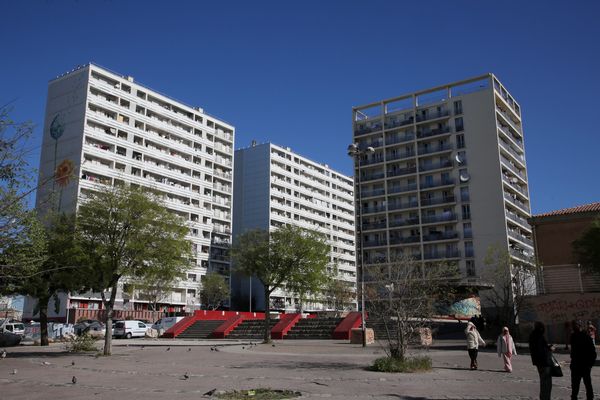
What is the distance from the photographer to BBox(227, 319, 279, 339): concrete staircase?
1613 inches

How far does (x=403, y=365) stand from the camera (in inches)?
598

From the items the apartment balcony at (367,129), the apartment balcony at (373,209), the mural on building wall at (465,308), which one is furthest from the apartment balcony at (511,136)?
the mural on building wall at (465,308)

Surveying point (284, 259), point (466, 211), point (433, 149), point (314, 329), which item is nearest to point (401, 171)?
point (433, 149)

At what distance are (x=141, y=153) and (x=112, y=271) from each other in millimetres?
57826

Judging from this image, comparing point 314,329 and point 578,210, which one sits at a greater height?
point 578,210

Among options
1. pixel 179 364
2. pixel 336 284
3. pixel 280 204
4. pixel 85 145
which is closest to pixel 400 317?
pixel 179 364

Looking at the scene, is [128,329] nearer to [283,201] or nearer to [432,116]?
[432,116]

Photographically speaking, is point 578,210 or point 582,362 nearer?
point 582,362

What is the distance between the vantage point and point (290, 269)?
32.8 meters

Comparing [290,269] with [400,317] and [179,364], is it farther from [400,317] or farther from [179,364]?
[400,317]

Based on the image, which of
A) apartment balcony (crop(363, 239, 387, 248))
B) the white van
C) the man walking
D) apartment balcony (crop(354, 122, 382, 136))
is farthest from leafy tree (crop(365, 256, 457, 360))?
apartment balcony (crop(354, 122, 382, 136))

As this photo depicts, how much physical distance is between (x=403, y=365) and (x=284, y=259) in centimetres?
1791

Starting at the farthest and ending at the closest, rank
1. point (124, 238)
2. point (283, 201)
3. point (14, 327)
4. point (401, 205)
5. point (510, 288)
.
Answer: point (283, 201), point (401, 205), point (14, 327), point (510, 288), point (124, 238)

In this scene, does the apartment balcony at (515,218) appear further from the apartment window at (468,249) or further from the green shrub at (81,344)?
the green shrub at (81,344)
